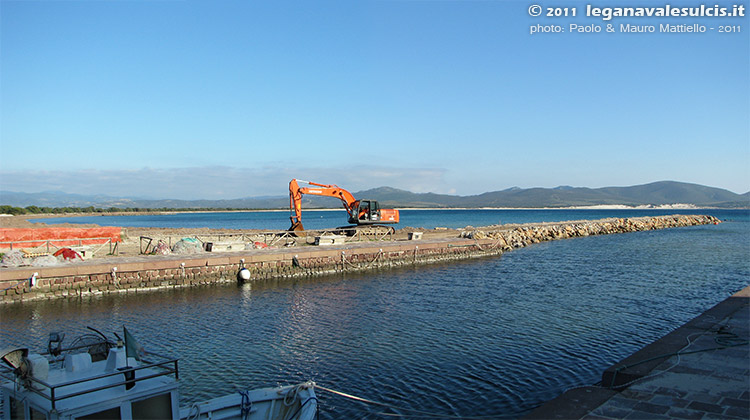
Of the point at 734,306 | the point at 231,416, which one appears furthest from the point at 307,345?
the point at 734,306

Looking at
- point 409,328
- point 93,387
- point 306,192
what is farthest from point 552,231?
point 93,387

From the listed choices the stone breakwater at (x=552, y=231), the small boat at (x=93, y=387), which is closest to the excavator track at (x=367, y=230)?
the stone breakwater at (x=552, y=231)

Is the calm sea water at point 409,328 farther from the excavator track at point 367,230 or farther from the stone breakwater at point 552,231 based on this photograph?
the stone breakwater at point 552,231

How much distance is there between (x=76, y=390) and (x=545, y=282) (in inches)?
881

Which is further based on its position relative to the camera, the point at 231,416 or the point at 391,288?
the point at 391,288

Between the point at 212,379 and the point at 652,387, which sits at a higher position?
the point at 652,387

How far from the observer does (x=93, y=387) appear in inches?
258

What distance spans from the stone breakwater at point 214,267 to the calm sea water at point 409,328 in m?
0.92

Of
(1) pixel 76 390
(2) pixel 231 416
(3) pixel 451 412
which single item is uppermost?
(1) pixel 76 390

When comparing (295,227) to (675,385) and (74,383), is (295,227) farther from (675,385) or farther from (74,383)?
(74,383)

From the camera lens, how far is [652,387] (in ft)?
27.9

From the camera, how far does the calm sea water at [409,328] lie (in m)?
11.2

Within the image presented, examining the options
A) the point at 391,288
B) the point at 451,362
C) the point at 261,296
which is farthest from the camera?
the point at 391,288

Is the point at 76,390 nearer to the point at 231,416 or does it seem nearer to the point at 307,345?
the point at 231,416
